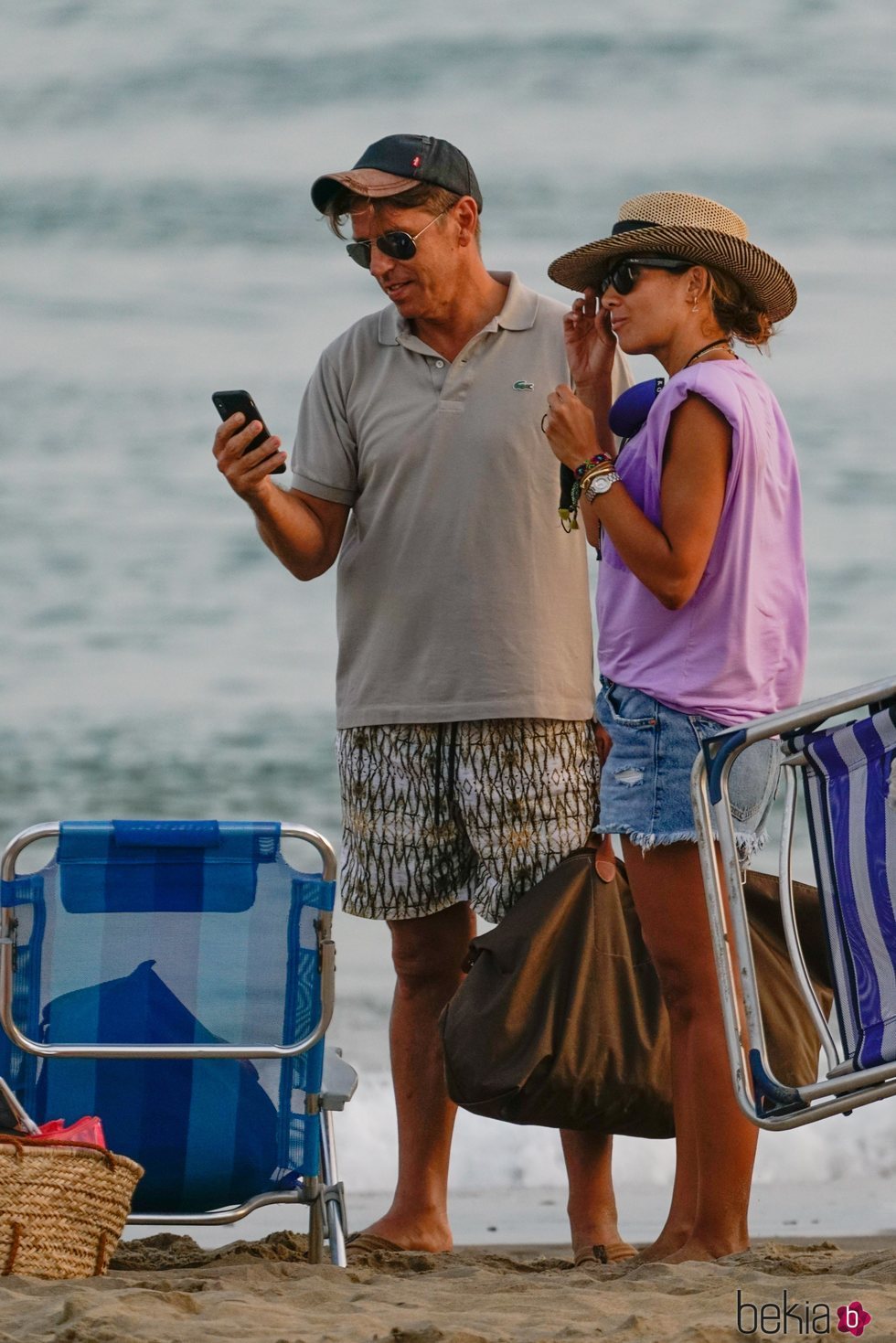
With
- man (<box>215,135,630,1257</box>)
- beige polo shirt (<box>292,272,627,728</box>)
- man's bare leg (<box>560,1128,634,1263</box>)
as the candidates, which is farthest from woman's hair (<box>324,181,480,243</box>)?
man's bare leg (<box>560,1128,634,1263</box>)

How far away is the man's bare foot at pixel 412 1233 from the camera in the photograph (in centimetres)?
366

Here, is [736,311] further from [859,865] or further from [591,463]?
[859,865]

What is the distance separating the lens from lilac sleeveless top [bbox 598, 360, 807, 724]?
3.08m

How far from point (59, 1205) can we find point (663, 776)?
1.16 meters

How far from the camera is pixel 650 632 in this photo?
3150 millimetres

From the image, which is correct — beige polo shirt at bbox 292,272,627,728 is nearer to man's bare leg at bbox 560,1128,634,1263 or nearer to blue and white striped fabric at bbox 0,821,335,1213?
blue and white striped fabric at bbox 0,821,335,1213

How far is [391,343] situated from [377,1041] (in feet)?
17.9

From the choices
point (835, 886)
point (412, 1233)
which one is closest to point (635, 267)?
point (835, 886)

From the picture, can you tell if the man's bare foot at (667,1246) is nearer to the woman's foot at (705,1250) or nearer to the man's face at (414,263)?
the woman's foot at (705,1250)

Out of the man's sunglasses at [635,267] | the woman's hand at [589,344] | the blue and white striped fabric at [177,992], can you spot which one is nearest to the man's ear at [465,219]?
the woman's hand at [589,344]

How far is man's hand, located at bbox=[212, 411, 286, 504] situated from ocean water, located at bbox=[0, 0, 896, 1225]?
838 cm

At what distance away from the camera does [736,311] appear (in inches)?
130

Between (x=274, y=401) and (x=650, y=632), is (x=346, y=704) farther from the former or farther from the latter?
(x=274, y=401)

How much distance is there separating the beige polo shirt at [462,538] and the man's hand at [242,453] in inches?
9.8
